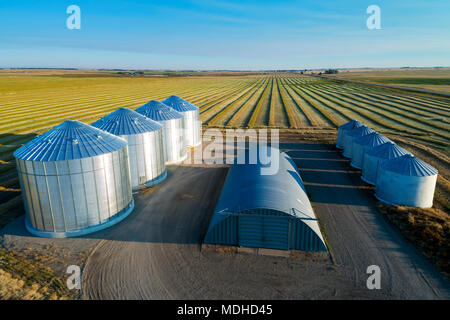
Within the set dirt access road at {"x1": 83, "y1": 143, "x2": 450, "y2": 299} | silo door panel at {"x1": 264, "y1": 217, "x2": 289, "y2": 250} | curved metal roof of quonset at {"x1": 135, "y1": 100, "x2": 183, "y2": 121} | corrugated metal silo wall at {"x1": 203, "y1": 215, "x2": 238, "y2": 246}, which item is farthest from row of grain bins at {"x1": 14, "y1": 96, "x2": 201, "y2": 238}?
curved metal roof of quonset at {"x1": 135, "y1": 100, "x2": 183, "y2": 121}

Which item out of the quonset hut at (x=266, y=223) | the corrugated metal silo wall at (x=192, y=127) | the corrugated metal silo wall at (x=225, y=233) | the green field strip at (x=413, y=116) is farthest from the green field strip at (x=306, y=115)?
the corrugated metal silo wall at (x=225, y=233)

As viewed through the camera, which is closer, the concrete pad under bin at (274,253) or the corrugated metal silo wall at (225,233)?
the concrete pad under bin at (274,253)

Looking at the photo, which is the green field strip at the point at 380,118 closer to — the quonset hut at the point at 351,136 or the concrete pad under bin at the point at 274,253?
the quonset hut at the point at 351,136

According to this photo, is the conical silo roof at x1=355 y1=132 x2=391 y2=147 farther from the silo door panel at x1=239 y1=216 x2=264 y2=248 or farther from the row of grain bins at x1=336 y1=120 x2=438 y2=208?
the silo door panel at x1=239 y1=216 x2=264 y2=248

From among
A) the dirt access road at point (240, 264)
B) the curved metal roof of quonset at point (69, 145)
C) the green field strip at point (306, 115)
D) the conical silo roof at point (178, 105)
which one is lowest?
the dirt access road at point (240, 264)
